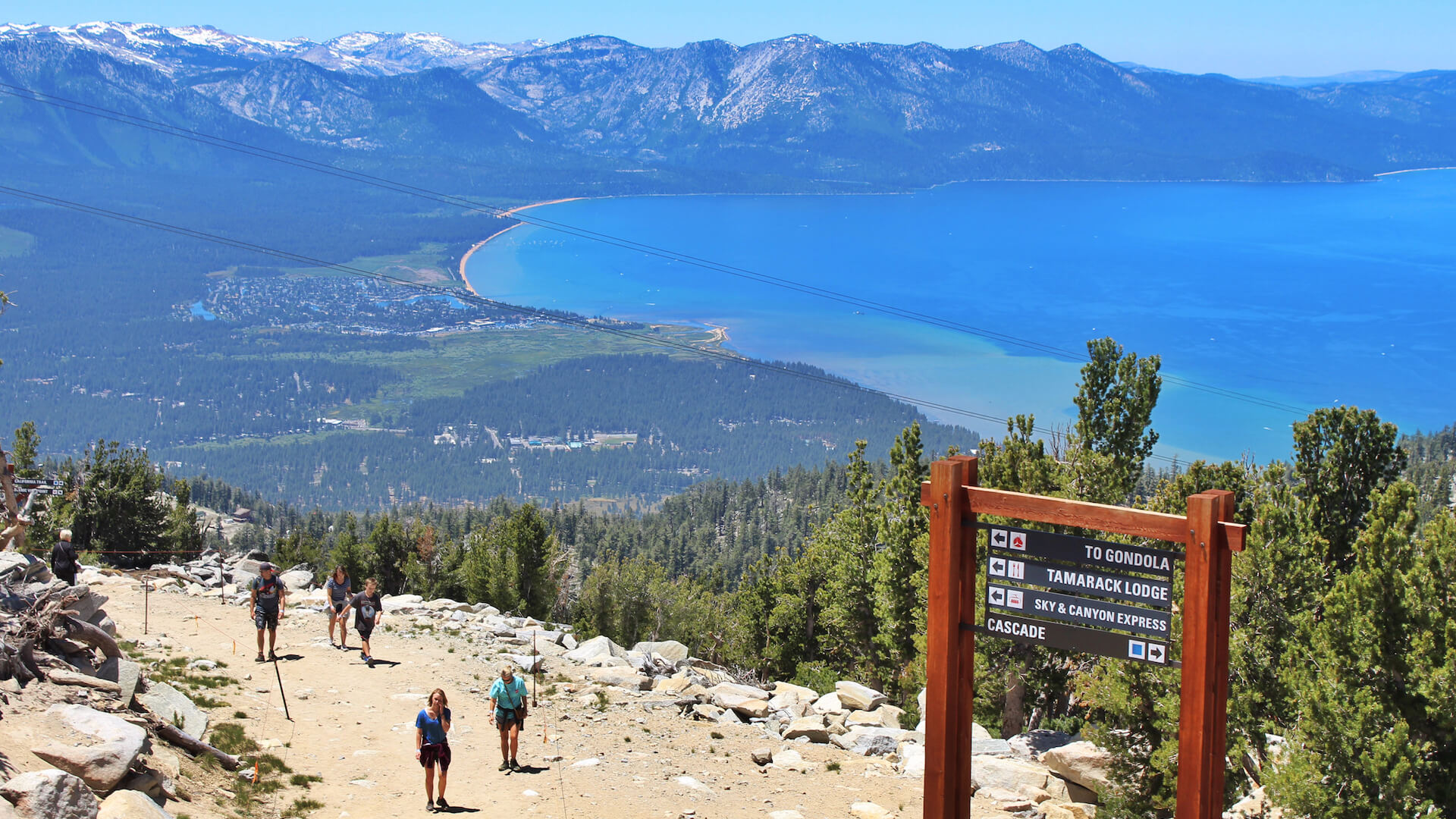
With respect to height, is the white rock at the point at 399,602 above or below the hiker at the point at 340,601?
below

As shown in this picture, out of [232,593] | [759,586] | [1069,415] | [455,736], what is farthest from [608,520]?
[455,736]

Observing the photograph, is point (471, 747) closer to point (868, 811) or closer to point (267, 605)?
point (267, 605)

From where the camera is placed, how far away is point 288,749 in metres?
15.6

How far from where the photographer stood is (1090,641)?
872cm

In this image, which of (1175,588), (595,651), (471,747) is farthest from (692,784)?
(1175,588)

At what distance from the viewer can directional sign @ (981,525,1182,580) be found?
28.4 ft

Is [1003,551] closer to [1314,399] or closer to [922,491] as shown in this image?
[922,491]

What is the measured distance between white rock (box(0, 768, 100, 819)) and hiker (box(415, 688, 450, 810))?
423cm

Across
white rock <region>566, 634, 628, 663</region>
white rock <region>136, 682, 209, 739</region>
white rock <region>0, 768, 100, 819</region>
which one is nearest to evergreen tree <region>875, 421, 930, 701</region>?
white rock <region>566, 634, 628, 663</region>

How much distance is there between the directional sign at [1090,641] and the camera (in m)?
8.67

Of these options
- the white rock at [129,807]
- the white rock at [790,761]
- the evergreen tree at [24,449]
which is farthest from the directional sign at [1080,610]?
the evergreen tree at [24,449]

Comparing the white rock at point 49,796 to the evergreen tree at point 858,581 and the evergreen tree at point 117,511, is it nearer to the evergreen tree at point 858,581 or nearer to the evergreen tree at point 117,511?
the evergreen tree at point 858,581

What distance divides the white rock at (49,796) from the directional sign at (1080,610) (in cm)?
852

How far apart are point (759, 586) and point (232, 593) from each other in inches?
928
